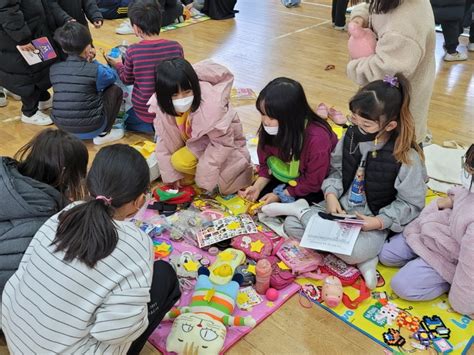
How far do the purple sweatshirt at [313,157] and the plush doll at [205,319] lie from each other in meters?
0.56

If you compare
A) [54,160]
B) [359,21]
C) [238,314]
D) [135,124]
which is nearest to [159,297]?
[238,314]

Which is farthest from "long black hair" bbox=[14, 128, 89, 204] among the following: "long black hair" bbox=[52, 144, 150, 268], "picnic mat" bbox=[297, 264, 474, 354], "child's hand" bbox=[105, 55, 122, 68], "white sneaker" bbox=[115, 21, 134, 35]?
"white sneaker" bbox=[115, 21, 134, 35]

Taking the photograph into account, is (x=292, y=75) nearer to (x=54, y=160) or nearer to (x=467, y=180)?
(x=467, y=180)

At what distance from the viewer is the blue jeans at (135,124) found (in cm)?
288

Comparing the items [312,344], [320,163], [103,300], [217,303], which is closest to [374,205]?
[320,163]

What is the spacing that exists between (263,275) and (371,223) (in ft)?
1.51

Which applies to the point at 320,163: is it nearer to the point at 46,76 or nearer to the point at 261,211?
the point at 261,211

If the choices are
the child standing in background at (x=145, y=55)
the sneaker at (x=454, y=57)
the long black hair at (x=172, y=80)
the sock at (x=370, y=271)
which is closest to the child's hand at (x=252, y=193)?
the long black hair at (x=172, y=80)

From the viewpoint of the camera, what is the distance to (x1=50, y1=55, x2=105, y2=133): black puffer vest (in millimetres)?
2625

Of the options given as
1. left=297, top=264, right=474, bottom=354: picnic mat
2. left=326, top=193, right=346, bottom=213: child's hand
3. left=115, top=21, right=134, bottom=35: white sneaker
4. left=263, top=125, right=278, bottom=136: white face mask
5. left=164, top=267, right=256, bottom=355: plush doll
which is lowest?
left=115, top=21, right=134, bottom=35: white sneaker

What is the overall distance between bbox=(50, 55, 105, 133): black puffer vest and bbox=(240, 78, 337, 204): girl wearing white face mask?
1.13 metres

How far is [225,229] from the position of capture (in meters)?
1.97

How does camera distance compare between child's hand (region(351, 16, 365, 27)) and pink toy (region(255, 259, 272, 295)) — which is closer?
pink toy (region(255, 259, 272, 295))

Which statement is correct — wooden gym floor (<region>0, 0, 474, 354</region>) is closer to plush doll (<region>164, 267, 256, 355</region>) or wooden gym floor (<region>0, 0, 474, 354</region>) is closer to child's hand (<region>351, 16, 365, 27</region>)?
plush doll (<region>164, 267, 256, 355</region>)
